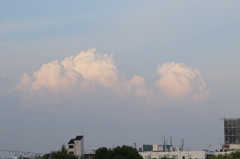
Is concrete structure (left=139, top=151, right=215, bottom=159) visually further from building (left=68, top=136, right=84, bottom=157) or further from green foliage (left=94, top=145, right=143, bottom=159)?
green foliage (left=94, top=145, right=143, bottom=159)

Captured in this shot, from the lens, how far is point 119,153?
121 metres

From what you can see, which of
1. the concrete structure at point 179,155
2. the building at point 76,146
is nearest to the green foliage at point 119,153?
the concrete structure at point 179,155

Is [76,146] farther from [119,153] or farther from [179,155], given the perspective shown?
[119,153]

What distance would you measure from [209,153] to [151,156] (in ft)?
63.2

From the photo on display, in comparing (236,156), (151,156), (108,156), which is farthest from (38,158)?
(151,156)

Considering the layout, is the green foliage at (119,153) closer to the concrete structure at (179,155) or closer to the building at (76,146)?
the concrete structure at (179,155)

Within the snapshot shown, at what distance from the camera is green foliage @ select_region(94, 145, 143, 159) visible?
392 ft

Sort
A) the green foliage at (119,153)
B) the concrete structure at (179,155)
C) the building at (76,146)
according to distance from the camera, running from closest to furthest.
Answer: the green foliage at (119,153), the concrete structure at (179,155), the building at (76,146)

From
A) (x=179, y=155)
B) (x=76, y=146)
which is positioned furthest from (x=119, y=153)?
(x=76, y=146)

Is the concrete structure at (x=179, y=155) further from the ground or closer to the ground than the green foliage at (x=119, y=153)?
closer to the ground

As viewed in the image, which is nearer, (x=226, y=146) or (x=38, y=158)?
(x=38, y=158)

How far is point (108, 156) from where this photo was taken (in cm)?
12388

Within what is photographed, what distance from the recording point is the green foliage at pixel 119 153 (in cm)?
11950

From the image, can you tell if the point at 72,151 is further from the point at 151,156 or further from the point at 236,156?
the point at 236,156
